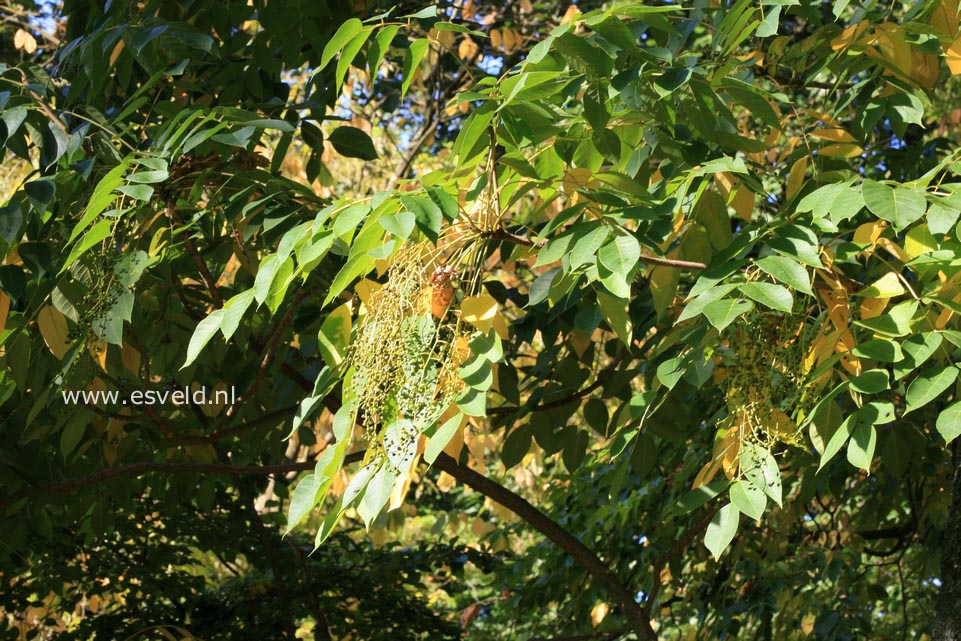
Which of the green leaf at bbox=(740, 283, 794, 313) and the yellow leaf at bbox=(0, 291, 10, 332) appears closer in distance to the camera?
the green leaf at bbox=(740, 283, 794, 313)

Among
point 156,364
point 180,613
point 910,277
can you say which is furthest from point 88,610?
point 910,277

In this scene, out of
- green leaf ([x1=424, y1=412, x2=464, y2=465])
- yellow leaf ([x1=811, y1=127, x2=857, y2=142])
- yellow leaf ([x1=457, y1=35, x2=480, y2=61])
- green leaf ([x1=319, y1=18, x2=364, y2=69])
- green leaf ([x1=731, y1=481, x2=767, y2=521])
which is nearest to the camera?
green leaf ([x1=424, y1=412, x2=464, y2=465])

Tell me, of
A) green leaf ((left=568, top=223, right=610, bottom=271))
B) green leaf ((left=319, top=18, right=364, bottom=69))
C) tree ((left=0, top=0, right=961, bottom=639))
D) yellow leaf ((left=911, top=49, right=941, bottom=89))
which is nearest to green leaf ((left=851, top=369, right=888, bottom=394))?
tree ((left=0, top=0, right=961, bottom=639))

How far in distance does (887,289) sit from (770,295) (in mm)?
198

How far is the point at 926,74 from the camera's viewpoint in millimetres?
1673

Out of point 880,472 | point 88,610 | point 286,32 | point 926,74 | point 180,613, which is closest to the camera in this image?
point 926,74

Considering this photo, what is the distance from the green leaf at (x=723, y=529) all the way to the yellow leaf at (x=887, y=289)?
12.1 inches

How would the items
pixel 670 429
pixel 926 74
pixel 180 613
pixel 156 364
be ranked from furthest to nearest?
pixel 180 613, pixel 156 364, pixel 670 429, pixel 926 74

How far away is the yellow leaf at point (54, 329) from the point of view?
1565 millimetres

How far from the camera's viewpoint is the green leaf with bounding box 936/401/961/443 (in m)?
1.16

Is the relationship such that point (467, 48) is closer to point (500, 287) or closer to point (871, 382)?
point (500, 287)

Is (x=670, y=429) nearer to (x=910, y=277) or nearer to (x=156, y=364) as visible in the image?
(x=910, y=277)

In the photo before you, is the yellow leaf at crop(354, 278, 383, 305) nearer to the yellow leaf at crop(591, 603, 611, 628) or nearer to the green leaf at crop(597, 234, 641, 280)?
the green leaf at crop(597, 234, 641, 280)

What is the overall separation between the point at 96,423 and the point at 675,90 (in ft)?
4.49
